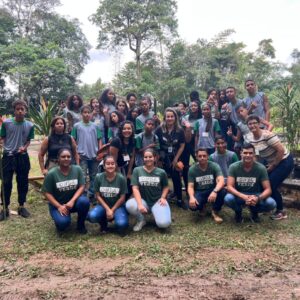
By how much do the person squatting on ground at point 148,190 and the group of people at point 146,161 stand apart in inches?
0.6

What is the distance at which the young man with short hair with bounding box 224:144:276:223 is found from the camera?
15.7 feet

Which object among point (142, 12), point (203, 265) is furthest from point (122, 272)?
point (142, 12)

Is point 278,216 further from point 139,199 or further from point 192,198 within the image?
point 139,199

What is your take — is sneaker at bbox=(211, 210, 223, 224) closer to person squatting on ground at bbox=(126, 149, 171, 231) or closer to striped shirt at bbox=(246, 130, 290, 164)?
person squatting on ground at bbox=(126, 149, 171, 231)

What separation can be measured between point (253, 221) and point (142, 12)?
21.5 metres

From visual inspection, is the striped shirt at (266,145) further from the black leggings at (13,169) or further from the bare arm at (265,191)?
the black leggings at (13,169)

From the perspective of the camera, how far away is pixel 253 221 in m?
5.06

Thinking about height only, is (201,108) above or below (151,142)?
above

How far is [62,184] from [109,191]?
2.08ft

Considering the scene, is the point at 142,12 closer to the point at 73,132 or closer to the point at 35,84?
the point at 35,84

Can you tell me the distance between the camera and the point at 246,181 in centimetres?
494

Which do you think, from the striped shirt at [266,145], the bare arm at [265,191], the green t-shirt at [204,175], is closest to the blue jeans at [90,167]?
the green t-shirt at [204,175]

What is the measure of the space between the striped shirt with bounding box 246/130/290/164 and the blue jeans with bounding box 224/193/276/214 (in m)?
0.66

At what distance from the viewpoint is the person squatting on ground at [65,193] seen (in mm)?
4605
